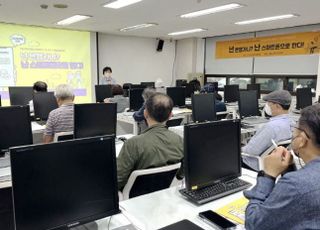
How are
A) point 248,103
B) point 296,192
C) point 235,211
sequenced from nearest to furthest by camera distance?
point 296,192 < point 235,211 < point 248,103

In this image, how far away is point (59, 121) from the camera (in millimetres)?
3035

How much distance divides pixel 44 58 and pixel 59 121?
5.53m

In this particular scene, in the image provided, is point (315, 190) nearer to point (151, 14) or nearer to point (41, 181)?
point (41, 181)

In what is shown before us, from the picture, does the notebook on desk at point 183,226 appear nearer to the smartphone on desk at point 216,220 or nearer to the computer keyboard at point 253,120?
the smartphone on desk at point 216,220

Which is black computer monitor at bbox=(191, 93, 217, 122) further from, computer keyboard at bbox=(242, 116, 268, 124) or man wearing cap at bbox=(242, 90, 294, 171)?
man wearing cap at bbox=(242, 90, 294, 171)

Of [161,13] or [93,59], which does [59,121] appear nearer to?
[161,13]

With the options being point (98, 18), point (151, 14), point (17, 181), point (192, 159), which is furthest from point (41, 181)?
point (98, 18)

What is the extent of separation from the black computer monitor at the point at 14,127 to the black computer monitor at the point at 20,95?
9.64 feet

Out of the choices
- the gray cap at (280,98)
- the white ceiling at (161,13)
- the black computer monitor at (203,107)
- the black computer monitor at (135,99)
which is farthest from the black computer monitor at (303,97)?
the black computer monitor at (135,99)

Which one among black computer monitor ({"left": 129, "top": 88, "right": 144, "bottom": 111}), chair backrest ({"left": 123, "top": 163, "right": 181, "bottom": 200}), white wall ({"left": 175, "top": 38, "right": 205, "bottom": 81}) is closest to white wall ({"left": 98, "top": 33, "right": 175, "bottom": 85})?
Result: white wall ({"left": 175, "top": 38, "right": 205, "bottom": 81})

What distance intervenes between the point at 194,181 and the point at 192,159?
13 cm

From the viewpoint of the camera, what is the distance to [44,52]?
25.8 ft

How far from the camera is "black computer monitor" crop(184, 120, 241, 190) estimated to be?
1597 millimetres

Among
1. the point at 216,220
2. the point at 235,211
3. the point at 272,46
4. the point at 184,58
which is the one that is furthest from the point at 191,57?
the point at 216,220
